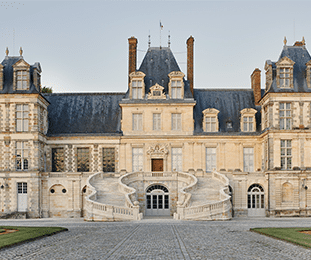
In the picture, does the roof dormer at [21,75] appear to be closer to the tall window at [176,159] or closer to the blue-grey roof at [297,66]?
the tall window at [176,159]

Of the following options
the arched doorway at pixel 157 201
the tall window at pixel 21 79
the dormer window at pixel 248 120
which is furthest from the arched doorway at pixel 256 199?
the tall window at pixel 21 79

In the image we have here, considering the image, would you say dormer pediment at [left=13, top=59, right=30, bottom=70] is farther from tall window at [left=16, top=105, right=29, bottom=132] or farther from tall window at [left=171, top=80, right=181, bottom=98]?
tall window at [left=171, top=80, right=181, bottom=98]

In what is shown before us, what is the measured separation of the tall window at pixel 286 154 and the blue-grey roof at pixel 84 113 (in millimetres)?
13810

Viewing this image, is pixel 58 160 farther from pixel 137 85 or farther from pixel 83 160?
pixel 137 85

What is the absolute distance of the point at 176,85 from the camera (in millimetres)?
38188

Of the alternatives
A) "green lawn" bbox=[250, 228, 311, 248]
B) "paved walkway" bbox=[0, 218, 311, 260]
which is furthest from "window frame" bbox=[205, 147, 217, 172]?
"green lawn" bbox=[250, 228, 311, 248]

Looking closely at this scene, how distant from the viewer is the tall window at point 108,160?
3759 cm

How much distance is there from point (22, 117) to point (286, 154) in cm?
2127

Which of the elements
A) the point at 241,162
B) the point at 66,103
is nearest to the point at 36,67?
the point at 66,103

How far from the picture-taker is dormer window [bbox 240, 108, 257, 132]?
38322 mm

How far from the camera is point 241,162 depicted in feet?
123

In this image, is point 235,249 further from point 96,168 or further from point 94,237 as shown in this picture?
point 96,168

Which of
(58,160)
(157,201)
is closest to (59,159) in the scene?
(58,160)

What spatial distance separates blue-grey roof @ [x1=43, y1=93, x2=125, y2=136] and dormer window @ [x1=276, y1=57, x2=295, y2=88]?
46.9ft
